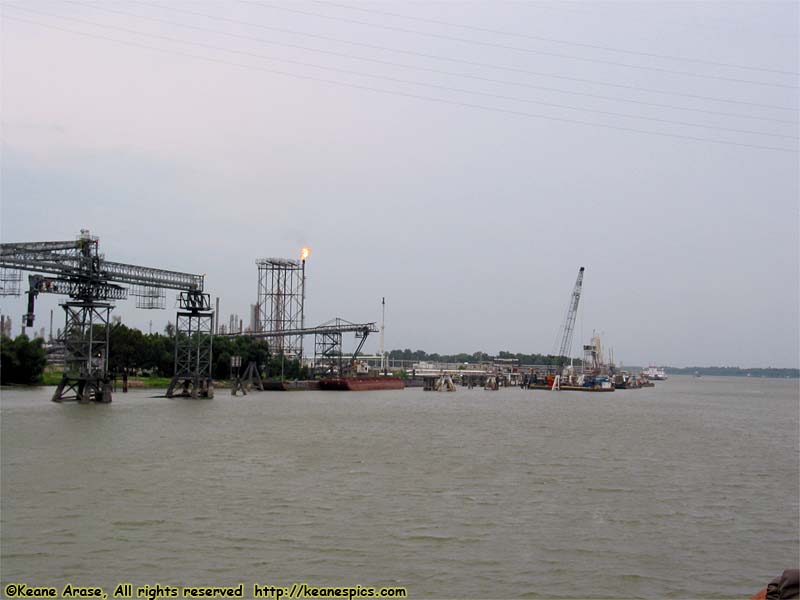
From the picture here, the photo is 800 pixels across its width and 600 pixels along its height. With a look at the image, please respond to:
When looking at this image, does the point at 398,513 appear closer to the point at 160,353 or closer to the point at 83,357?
the point at 83,357

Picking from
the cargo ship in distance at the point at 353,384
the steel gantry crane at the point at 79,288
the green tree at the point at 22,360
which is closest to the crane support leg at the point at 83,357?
the steel gantry crane at the point at 79,288

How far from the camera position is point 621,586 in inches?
573

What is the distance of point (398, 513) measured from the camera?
19.7 m

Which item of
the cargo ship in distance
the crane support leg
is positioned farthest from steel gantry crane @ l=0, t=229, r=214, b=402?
the cargo ship in distance

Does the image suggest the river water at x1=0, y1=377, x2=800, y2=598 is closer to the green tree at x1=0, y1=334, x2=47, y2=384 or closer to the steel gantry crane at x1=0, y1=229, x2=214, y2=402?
the steel gantry crane at x1=0, y1=229, x2=214, y2=402

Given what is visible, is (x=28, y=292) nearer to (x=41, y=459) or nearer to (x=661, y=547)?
(x=41, y=459)

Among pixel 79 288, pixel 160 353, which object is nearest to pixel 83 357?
pixel 79 288

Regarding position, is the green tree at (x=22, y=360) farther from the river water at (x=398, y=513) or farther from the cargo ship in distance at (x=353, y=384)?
the river water at (x=398, y=513)

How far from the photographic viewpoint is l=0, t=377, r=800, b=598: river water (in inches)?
585

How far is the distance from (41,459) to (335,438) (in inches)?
551

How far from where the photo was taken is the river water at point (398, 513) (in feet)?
48.8

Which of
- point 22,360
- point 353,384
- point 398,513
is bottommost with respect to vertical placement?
point 398,513

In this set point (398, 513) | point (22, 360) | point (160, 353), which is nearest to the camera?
point (398, 513)

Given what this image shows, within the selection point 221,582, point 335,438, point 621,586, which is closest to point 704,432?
point 335,438
